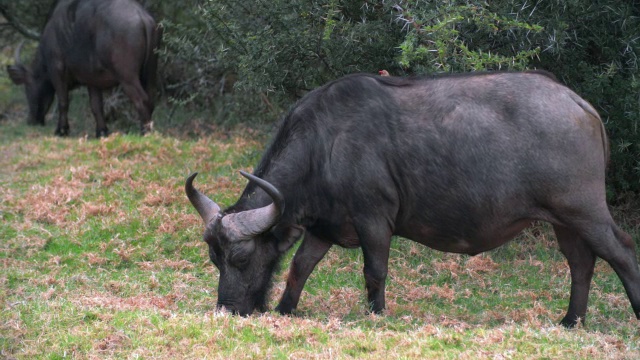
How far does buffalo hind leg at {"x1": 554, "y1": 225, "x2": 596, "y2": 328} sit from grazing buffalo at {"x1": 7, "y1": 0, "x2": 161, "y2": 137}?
7984mm

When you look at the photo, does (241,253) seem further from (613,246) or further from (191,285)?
(613,246)

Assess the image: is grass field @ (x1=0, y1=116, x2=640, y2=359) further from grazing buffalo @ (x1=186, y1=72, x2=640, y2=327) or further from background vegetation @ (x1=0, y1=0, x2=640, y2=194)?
background vegetation @ (x1=0, y1=0, x2=640, y2=194)

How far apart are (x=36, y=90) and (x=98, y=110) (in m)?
2.68

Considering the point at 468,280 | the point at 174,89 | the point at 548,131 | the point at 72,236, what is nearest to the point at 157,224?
the point at 72,236

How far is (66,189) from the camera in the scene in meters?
10.9

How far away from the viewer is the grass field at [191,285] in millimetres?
6105

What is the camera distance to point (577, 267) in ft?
23.8

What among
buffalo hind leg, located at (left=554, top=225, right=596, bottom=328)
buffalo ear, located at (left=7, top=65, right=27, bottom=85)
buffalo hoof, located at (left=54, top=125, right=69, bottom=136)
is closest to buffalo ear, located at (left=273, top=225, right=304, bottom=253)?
buffalo hind leg, located at (left=554, top=225, right=596, bottom=328)

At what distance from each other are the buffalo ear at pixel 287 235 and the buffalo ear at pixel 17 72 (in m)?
11.6

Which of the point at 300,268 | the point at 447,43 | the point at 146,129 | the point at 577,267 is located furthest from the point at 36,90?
the point at 577,267

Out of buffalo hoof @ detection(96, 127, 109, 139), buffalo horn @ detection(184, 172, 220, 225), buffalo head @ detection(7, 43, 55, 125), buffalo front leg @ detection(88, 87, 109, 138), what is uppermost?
buffalo horn @ detection(184, 172, 220, 225)

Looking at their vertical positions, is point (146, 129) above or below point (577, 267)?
below

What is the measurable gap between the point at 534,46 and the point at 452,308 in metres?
2.81

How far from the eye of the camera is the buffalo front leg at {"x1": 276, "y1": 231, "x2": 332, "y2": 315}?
7.57 m
